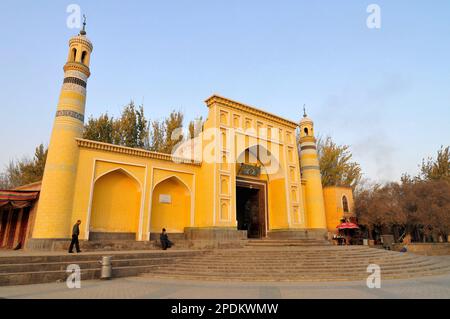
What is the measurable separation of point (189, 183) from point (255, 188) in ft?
16.2

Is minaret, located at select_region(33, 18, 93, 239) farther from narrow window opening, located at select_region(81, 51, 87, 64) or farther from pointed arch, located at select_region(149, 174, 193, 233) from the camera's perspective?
pointed arch, located at select_region(149, 174, 193, 233)

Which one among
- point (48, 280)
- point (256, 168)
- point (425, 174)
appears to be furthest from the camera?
point (425, 174)

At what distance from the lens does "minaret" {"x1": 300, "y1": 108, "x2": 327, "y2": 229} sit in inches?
717

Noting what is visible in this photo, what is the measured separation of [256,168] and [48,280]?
41.4 feet

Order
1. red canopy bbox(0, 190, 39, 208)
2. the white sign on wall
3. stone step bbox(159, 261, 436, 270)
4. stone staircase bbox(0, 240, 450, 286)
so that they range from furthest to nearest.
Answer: the white sign on wall, red canopy bbox(0, 190, 39, 208), stone step bbox(159, 261, 436, 270), stone staircase bbox(0, 240, 450, 286)

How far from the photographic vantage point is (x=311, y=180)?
18.8 meters

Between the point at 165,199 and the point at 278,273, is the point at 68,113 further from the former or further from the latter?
the point at 278,273

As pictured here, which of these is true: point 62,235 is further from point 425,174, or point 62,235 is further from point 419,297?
point 425,174

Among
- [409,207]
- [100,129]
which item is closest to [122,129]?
[100,129]

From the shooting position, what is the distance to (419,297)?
566 cm

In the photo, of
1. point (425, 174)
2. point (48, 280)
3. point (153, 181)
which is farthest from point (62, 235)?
point (425, 174)

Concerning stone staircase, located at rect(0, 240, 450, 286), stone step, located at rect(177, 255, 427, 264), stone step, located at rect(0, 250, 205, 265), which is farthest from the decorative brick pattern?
stone step, located at rect(177, 255, 427, 264)

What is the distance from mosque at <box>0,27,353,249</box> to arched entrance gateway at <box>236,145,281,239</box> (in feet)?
0.21

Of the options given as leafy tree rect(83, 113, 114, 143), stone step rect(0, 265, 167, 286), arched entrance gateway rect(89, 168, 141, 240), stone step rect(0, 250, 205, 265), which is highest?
leafy tree rect(83, 113, 114, 143)
